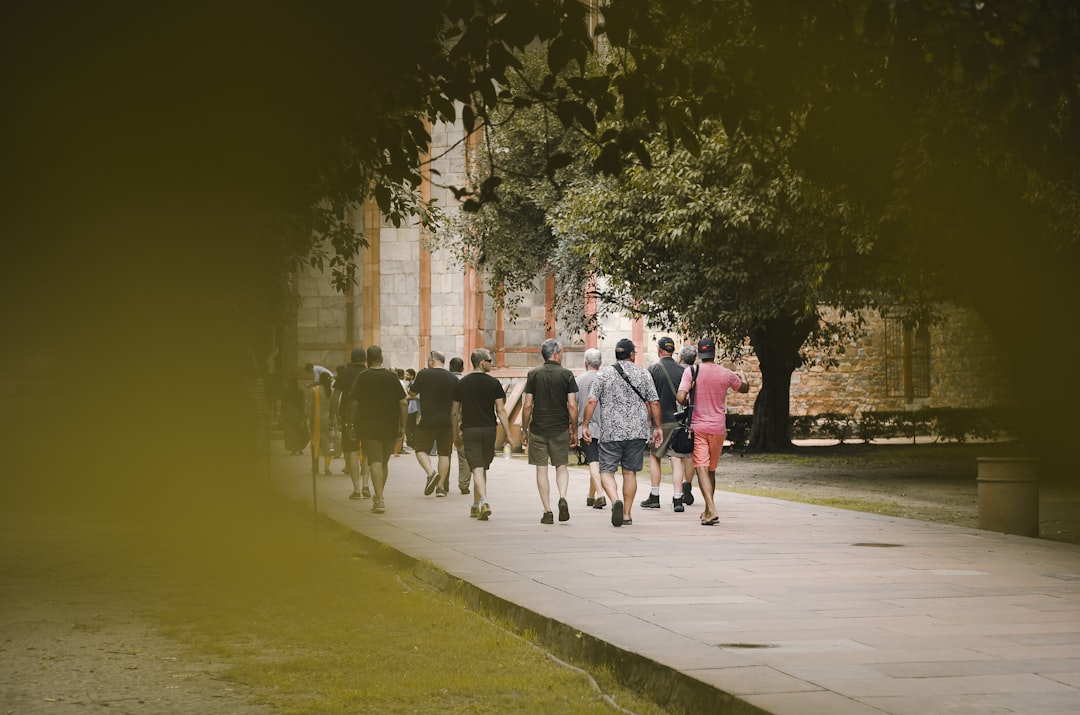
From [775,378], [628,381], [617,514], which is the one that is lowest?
[617,514]

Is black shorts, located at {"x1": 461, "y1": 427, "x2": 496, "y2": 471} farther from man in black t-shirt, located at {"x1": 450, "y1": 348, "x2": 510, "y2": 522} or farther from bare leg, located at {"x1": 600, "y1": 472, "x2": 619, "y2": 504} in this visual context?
bare leg, located at {"x1": 600, "y1": 472, "x2": 619, "y2": 504}

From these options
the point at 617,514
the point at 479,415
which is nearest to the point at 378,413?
the point at 479,415

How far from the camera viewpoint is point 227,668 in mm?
6562

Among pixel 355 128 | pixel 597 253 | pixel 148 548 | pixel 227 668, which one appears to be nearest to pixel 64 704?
pixel 227 668

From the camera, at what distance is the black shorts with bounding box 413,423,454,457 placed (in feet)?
53.7

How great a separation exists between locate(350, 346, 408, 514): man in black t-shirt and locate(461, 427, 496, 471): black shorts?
3.79ft

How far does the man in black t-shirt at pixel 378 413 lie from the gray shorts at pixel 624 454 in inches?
113

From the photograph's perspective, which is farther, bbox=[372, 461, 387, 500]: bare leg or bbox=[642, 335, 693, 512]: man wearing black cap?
bbox=[642, 335, 693, 512]: man wearing black cap

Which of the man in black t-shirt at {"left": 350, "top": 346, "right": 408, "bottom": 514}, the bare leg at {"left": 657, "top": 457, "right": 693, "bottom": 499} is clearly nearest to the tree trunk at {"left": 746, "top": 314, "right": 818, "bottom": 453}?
the bare leg at {"left": 657, "top": 457, "right": 693, "bottom": 499}

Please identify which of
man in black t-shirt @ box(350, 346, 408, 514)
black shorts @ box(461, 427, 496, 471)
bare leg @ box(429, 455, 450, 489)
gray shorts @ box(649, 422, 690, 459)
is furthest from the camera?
bare leg @ box(429, 455, 450, 489)

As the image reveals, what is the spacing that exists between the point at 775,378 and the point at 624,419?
1762 centimetres

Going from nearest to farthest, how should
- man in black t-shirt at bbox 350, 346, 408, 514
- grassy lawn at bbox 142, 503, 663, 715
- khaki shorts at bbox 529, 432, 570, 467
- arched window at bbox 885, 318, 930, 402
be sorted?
grassy lawn at bbox 142, 503, 663, 715
khaki shorts at bbox 529, 432, 570, 467
man in black t-shirt at bbox 350, 346, 408, 514
arched window at bbox 885, 318, 930, 402

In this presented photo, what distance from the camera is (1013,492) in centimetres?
1211

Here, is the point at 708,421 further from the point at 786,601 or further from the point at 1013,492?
the point at 786,601
